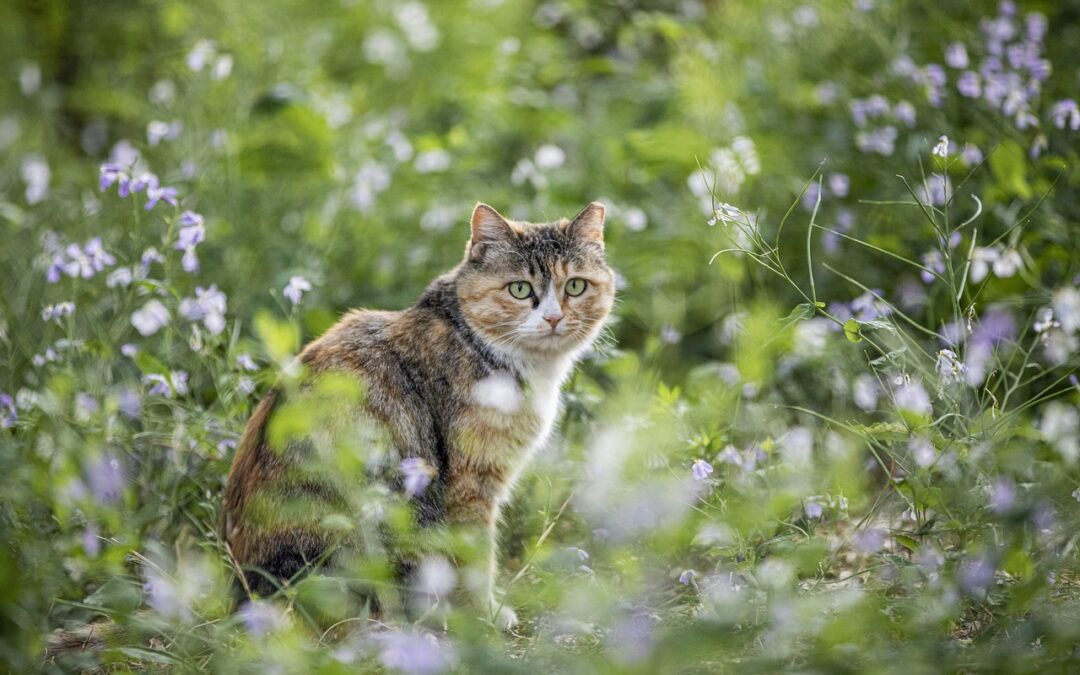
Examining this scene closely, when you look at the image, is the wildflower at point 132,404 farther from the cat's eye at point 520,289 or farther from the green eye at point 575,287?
the green eye at point 575,287

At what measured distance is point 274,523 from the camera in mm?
2607

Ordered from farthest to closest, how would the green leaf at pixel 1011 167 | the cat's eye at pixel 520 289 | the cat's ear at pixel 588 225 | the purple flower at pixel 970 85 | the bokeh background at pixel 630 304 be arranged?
the purple flower at pixel 970 85 → the green leaf at pixel 1011 167 → the cat's ear at pixel 588 225 → the cat's eye at pixel 520 289 → the bokeh background at pixel 630 304

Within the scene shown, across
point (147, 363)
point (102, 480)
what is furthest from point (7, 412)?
point (102, 480)

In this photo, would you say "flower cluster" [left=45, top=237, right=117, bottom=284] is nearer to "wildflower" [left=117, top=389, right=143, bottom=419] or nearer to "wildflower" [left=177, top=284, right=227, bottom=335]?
"wildflower" [left=177, top=284, right=227, bottom=335]

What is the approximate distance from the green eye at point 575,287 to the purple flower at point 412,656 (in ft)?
4.63

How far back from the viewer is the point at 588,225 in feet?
10.9

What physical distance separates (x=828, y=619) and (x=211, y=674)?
4.55 feet

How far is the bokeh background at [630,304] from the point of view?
2.22m

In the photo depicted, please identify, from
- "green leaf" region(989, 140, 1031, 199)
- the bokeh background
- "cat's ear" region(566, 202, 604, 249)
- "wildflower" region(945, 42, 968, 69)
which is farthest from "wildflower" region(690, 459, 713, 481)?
"wildflower" region(945, 42, 968, 69)

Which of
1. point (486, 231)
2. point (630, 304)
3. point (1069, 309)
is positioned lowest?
point (630, 304)

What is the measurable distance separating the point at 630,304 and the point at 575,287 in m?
1.17

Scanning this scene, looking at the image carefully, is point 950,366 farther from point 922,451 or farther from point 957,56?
point 957,56

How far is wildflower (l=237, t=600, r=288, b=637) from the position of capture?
2.10 m

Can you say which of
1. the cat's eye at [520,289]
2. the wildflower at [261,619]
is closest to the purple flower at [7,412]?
the wildflower at [261,619]
